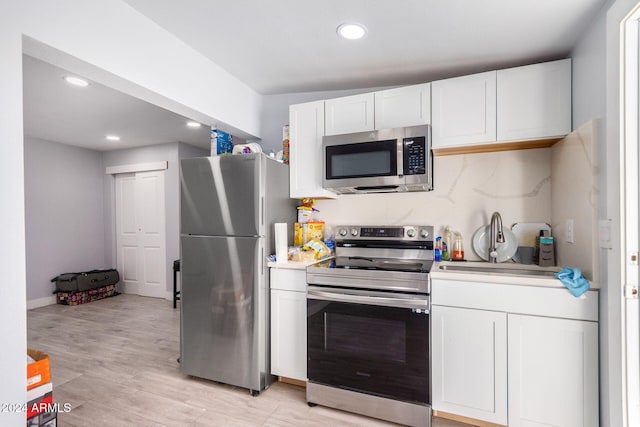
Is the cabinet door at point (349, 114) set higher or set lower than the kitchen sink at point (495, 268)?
higher

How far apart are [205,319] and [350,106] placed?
1.95 metres

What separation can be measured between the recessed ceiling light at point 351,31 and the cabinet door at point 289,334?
1719 millimetres

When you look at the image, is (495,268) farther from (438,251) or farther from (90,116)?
(90,116)

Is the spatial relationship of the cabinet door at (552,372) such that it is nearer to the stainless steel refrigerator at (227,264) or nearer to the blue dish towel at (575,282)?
the blue dish towel at (575,282)

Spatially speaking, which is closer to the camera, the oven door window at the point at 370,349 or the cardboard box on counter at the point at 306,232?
the oven door window at the point at 370,349

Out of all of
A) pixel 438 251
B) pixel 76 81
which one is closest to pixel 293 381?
pixel 438 251

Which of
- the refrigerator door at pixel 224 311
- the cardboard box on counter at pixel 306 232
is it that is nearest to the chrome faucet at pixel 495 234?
the cardboard box on counter at pixel 306 232

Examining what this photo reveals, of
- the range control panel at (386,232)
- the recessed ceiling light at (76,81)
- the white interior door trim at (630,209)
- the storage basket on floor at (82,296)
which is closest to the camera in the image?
the white interior door trim at (630,209)

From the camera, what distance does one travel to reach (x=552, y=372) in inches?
67.1

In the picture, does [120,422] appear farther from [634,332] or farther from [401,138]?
[634,332]

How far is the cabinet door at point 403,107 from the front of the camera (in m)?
2.26

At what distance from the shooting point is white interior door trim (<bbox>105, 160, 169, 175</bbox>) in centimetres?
498

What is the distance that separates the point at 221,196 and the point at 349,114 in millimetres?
1149

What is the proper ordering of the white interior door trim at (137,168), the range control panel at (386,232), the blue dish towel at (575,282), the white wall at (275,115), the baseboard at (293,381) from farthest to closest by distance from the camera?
the white interior door trim at (137,168) < the white wall at (275,115) < the range control panel at (386,232) < the baseboard at (293,381) < the blue dish towel at (575,282)
